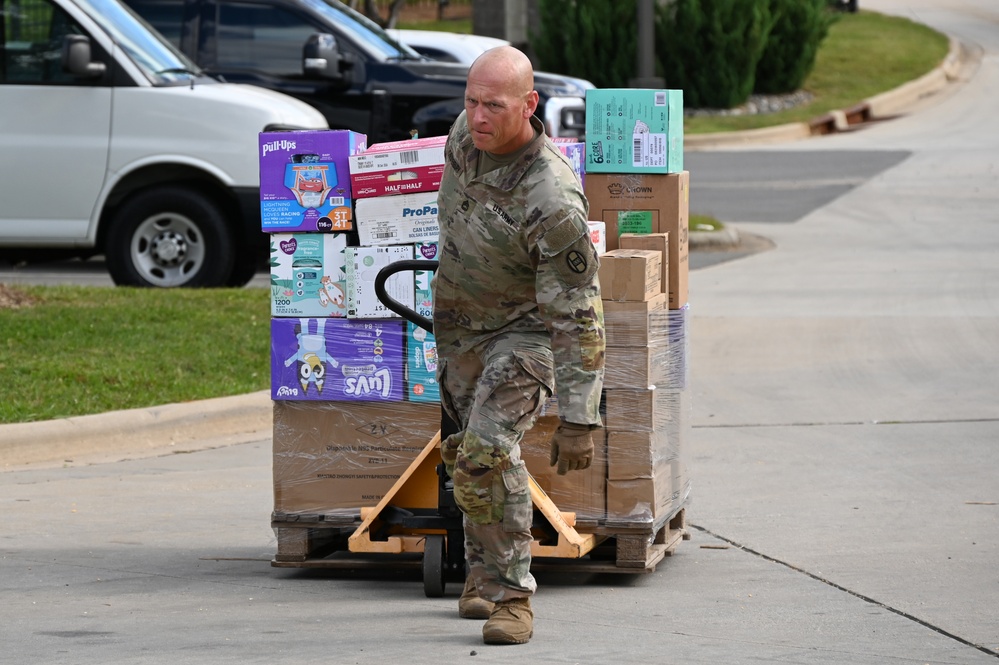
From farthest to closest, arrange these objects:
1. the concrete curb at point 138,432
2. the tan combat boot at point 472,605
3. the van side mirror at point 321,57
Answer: the van side mirror at point 321,57
the concrete curb at point 138,432
the tan combat boot at point 472,605

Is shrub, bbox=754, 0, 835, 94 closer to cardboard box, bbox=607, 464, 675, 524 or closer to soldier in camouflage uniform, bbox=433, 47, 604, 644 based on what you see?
cardboard box, bbox=607, 464, 675, 524

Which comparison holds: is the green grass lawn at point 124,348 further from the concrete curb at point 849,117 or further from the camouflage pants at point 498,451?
the concrete curb at point 849,117

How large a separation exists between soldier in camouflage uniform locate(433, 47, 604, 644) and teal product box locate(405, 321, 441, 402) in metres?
0.70

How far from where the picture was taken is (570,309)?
484cm

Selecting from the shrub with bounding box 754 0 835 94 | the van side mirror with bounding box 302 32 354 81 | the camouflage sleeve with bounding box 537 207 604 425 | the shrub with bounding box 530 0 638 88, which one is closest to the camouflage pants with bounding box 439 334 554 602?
the camouflage sleeve with bounding box 537 207 604 425

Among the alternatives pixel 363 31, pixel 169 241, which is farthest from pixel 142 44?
pixel 363 31

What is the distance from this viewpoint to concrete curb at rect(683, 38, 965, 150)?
2705cm

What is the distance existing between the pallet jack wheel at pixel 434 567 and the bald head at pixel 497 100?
1.47 metres

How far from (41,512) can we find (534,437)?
7.93ft

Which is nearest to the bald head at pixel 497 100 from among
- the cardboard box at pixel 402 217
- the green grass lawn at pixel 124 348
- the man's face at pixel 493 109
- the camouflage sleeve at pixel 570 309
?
the man's face at pixel 493 109

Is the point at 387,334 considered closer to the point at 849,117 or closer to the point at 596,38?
the point at 849,117

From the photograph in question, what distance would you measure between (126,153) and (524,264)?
8.03 m

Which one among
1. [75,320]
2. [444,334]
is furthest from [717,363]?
[444,334]

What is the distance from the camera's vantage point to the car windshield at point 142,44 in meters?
12.4
